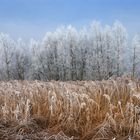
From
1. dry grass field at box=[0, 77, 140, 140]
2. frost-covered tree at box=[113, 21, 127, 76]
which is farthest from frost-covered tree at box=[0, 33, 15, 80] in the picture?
dry grass field at box=[0, 77, 140, 140]

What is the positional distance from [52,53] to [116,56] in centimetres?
1193

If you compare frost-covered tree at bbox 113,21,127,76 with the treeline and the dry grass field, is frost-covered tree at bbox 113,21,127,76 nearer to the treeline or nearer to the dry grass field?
the treeline

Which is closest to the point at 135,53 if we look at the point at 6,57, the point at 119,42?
the point at 119,42

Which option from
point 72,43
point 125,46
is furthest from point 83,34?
point 125,46

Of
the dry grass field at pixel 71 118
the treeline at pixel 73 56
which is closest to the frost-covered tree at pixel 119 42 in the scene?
the treeline at pixel 73 56

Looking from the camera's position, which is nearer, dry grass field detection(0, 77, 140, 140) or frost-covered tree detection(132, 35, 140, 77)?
dry grass field detection(0, 77, 140, 140)

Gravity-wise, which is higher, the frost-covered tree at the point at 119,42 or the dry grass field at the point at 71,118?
the frost-covered tree at the point at 119,42

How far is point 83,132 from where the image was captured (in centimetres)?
391

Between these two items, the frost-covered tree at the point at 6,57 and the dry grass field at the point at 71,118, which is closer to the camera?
the dry grass field at the point at 71,118

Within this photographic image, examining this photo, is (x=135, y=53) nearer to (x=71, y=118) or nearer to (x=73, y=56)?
(x=73, y=56)

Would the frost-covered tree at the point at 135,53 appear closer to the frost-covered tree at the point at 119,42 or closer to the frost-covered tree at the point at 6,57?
the frost-covered tree at the point at 119,42

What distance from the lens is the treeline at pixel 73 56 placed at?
6606cm

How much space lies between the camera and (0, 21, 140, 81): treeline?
66.1m

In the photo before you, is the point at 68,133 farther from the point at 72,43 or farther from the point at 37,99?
the point at 72,43
